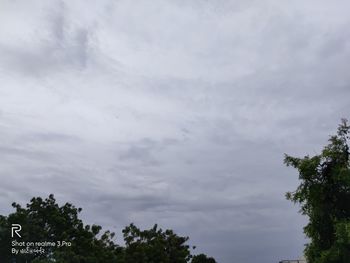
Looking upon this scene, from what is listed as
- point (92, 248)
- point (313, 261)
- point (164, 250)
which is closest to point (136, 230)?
point (164, 250)

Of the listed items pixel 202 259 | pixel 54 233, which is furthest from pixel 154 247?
pixel 202 259

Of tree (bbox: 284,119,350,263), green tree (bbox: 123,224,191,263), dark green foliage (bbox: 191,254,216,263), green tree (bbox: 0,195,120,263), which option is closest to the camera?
tree (bbox: 284,119,350,263)

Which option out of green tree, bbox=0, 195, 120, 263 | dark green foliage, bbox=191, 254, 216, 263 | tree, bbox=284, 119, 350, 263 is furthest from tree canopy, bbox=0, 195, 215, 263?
dark green foliage, bbox=191, 254, 216, 263

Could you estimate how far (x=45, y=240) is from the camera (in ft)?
136

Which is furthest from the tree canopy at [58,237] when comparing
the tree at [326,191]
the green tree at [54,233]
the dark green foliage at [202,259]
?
the dark green foliage at [202,259]

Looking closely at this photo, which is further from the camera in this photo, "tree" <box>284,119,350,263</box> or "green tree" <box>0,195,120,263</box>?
"green tree" <box>0,195,120,263</box>

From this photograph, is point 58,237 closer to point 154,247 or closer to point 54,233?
point 54,233

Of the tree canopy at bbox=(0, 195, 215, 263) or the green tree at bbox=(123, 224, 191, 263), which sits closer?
the tree canopy at bbox=(0, 195, 215, 263)

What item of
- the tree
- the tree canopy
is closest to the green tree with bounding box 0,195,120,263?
the tree canopy

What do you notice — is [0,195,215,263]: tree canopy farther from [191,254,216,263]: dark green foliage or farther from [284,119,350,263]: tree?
[191,254,216,263]: dark green foliage

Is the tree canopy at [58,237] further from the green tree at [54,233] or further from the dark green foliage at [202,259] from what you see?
the dark green foliage at [202,259]

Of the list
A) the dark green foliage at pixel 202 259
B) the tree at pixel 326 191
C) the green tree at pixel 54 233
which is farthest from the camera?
the dark green foliage at pixel 202 259

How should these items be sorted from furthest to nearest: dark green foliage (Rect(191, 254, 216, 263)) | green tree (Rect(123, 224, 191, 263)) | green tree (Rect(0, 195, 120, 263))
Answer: dark green foliage (Rect(191, 254, 216, 263)), green tree (Rect(123, 224, 191, 263)), green tree (Rect(0, 195, 120, 263))

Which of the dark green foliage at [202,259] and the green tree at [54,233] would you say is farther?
the dark green foliage at [202,259]
